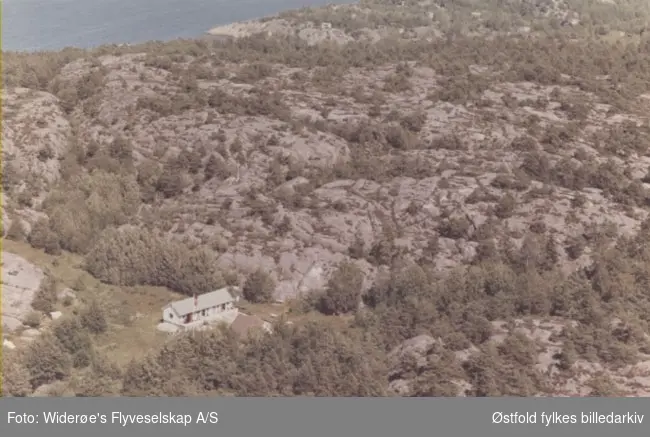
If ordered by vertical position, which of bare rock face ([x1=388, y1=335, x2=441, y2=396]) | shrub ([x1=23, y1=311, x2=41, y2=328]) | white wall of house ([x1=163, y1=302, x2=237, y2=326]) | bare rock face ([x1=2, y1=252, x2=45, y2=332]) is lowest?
white wall of house ([x1=163, y1=302, x2=237, y2=326])

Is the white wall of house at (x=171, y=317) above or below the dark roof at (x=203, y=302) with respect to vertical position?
below

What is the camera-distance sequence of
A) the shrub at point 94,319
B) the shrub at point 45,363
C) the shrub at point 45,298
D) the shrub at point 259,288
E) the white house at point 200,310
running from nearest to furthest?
1. the shrub at point 45,363
2. the shrub at point 94,319
3. the shrub at point 45,298
4. the white house at point 200,310
5. the shrub at point 259,288

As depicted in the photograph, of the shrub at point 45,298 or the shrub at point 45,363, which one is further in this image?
the shrub at point 45,298

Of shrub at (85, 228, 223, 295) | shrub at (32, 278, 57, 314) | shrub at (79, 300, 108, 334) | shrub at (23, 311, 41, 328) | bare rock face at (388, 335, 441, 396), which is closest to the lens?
bare rock face at (388, 335, 441, 396)

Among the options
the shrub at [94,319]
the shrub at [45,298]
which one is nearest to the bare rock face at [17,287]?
the shrub at [45,298]

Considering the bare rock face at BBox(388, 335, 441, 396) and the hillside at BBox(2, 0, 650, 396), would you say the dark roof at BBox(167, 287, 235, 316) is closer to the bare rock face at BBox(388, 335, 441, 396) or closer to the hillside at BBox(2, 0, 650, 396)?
the hillside at BBox(2, 0, 650, 396)

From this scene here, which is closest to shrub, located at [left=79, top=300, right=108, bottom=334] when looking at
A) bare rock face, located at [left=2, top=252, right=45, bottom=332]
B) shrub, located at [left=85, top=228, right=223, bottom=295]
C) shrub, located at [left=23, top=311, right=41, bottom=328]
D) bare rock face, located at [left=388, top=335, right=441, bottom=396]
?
shrub, located at [left=23, top=311, right=41, bottom=328]

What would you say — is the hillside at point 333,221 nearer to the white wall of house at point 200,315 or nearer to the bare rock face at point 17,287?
the bare rock face at point 17,287
